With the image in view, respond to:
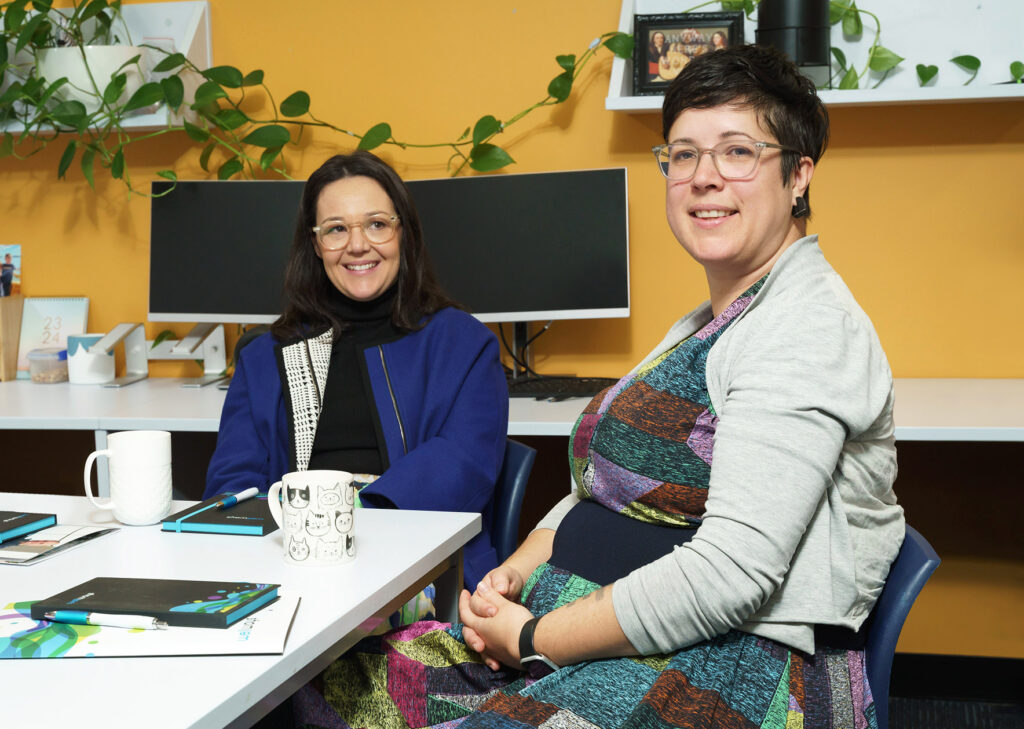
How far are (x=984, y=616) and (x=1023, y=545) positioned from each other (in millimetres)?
207

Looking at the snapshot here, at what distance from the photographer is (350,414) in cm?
180

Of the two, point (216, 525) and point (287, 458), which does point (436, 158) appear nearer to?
point (287, 458)

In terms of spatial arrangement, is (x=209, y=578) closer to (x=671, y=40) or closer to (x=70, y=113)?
(x=671, y=40)

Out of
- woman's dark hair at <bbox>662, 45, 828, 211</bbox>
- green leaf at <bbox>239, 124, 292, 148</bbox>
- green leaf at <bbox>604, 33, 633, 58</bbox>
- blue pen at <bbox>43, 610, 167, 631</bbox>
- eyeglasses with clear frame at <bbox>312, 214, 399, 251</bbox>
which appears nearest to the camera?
blue pen at <bbox>43, 610, 167, 631</bbox>

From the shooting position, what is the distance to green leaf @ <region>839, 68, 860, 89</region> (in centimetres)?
237

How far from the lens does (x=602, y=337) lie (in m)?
2.65

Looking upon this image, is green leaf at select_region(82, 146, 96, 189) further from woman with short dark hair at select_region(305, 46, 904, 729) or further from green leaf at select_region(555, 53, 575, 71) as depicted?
woman with short dark hair at select_region(305, 46, 904, 729)

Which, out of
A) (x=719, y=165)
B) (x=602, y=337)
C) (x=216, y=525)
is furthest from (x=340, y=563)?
(x=602, y=337)

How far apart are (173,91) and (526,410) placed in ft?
4.27

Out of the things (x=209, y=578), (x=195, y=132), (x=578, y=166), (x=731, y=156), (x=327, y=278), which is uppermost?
(x=195, y=132)

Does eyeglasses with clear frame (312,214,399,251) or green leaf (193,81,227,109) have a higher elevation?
green leaf (193,81,227,109)

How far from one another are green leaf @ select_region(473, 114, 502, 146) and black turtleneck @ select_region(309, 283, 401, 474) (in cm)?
82

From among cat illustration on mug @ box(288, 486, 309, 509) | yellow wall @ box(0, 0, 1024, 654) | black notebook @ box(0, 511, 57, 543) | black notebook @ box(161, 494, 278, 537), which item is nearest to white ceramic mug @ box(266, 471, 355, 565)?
cat illustration on mug @ box(288, 486, 309, 509)

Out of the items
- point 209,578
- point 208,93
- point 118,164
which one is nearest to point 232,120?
point 208,93
